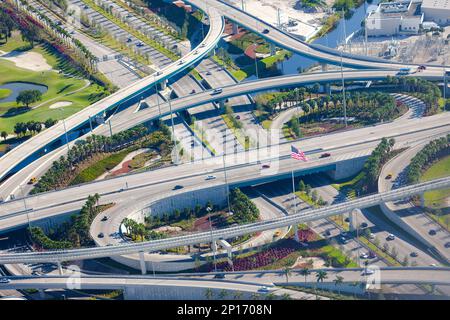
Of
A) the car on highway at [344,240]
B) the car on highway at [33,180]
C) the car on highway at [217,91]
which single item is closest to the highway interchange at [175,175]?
the car on highway at [33,180]

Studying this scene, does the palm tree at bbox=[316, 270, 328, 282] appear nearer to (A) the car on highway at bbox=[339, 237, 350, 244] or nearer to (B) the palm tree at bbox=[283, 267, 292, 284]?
(B) the palm tree at bbox=[283, 267, 292, 284]

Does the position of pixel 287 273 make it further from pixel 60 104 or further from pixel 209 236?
pixel 60 104

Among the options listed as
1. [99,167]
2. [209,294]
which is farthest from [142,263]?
[99,167]

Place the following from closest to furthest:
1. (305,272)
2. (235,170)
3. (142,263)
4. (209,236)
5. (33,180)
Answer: (305,272) → (142,263) → (209,236) → (235,170) → (33,180)

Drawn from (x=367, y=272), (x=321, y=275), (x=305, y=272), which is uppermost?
(x=321, y=275)

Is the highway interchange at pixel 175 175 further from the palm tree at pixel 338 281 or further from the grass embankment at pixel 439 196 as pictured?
the palm tree at pixel 338 281

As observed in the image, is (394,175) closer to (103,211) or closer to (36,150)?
(103,211)

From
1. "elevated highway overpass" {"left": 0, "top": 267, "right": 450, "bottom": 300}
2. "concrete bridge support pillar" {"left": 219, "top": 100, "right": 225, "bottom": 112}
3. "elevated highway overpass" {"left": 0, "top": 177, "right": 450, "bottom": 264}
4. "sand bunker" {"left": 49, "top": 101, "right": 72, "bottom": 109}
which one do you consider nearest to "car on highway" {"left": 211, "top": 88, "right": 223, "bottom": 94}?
"concrete bridge support pillar" {"left": 219, "top": 100, "right": 225, "bottom": 112}
